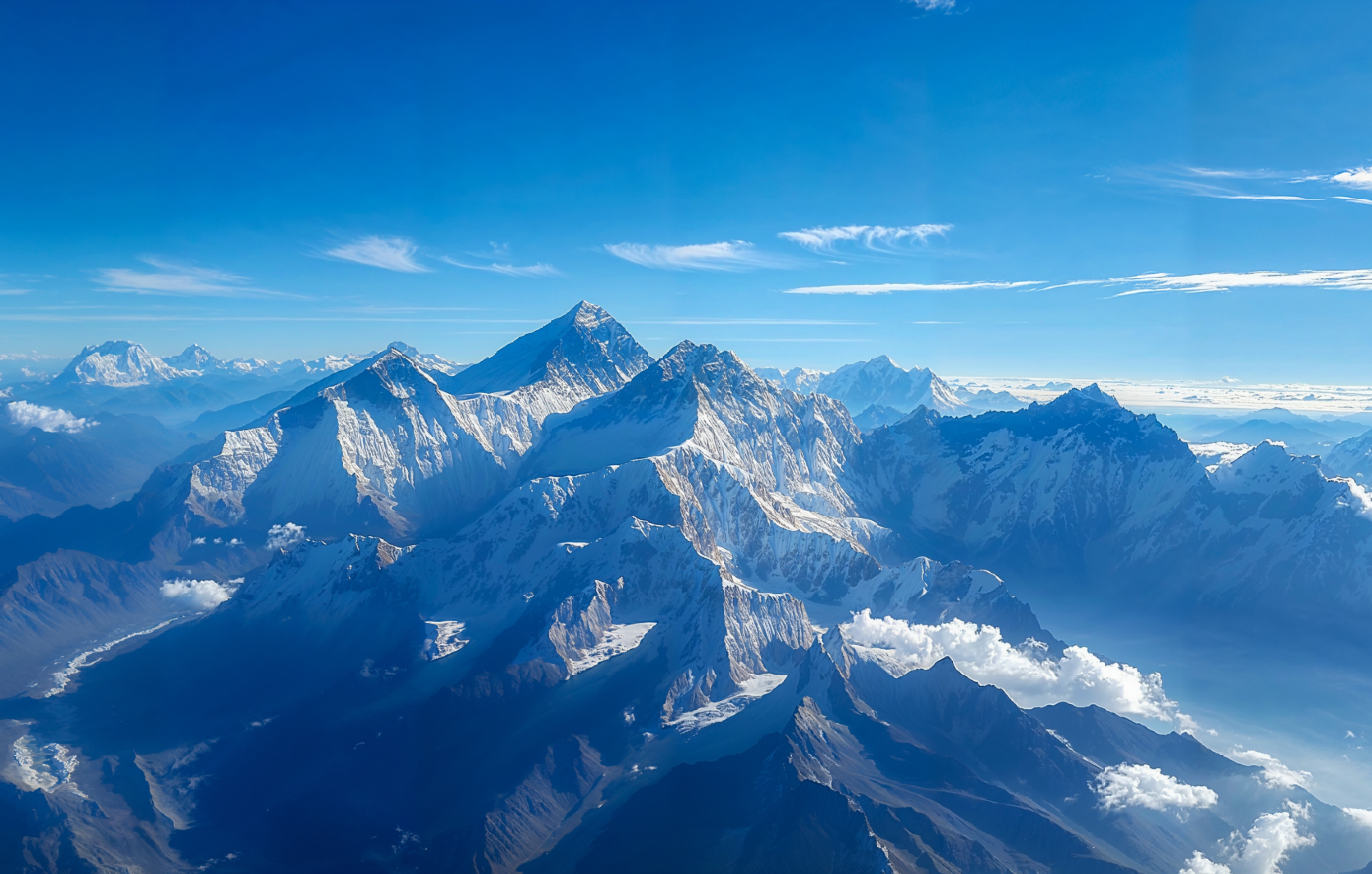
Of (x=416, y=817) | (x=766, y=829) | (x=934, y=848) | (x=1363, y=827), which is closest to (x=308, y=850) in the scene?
(x=416, y=817)

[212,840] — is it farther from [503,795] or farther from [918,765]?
[918,765]

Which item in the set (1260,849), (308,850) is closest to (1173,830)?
(1260,849)

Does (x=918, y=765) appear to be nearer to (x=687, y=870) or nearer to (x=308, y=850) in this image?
(x=687, y=870)

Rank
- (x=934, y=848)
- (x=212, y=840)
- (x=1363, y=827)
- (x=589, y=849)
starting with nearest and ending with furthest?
1. (x=934, y=848)
2. (x=589, y=849)
3. (x=1363, y=827)
4. (x=212, y=840)

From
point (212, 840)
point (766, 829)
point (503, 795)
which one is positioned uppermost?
point (766, 829)

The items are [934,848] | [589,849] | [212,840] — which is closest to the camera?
[934,848]

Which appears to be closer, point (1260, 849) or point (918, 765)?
point (1260, 849)

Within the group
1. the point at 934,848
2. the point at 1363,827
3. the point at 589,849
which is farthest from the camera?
the point at 1363,827

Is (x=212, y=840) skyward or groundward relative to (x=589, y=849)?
groundward

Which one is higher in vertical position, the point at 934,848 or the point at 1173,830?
the point at 934,848
